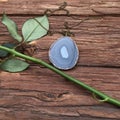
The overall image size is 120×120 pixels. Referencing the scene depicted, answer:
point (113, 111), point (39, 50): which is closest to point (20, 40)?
point (39, 50)

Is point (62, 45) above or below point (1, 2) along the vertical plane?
below

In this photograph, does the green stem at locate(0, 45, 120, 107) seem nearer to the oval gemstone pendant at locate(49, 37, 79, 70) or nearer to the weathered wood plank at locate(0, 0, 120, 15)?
the oval gemstone pendant at locate(49, 37, 79, 70)

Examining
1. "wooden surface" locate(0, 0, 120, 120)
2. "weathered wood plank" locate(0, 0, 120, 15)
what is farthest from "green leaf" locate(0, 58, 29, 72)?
"weathered wood plank" locate(0, 0, 120, 15)

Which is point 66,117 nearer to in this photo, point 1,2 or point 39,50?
point 39,50

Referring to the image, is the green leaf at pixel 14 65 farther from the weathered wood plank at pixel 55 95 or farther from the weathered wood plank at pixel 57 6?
the weathered wood plank at pixel 57 6

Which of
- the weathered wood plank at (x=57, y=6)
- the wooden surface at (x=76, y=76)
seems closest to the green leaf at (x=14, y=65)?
the wooden surface at (x=76, y=76)

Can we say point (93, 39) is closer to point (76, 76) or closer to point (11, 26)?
point (76, 76)
